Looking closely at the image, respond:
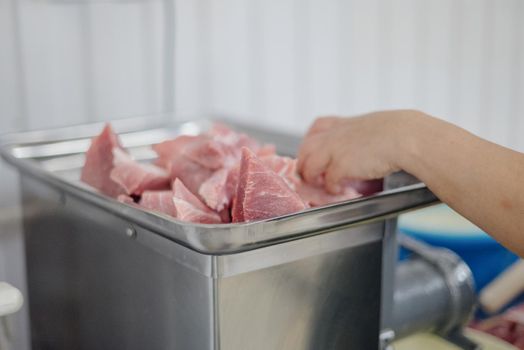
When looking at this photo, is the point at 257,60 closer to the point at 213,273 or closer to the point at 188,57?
the point at 188,57

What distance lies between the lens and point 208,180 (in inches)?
37.3

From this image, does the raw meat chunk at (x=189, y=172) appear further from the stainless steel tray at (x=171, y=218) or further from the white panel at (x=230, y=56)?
the white panel at (x=230, y=56)

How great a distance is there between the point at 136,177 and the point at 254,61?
634 mm

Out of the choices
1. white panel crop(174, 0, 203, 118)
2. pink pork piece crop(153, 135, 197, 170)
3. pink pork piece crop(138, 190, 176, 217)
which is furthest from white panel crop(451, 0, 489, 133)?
pink pork piece crop(138, 190, 176, 217)

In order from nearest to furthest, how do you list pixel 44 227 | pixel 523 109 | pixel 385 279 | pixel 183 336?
pixel 183 336 < pixel 385 279 < pixel 44 227 < pixel 523 109

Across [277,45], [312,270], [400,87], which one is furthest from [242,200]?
[400,87]

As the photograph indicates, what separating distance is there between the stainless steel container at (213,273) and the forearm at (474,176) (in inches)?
1.4

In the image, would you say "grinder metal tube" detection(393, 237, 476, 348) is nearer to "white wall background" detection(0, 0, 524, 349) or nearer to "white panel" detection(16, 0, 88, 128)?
"white wall background" detection(0, 0, 524, 349)

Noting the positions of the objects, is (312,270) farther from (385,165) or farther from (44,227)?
(44,227)

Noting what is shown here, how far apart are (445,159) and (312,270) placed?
20 centimetres

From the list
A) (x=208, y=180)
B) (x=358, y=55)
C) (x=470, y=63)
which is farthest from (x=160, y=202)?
(x=470, y=63)

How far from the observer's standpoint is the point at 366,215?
32.9 inches

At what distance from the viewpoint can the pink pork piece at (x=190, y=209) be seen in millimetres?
842

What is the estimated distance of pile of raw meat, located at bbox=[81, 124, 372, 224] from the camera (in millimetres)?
832
